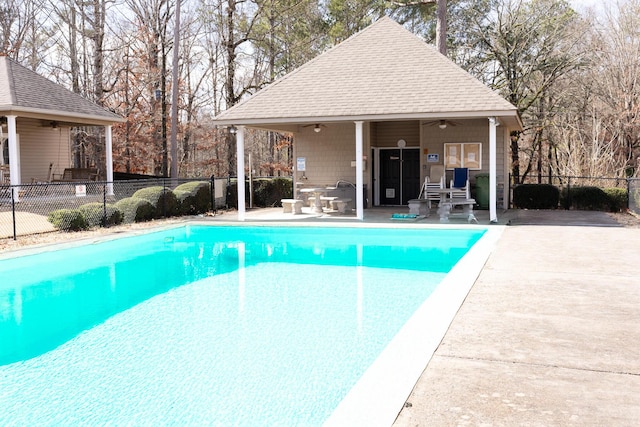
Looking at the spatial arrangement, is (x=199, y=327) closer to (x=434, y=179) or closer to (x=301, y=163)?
(x=434, y=179)

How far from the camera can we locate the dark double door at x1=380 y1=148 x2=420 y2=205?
1816 centimetres

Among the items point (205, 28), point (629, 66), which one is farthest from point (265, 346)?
point (205, 28)

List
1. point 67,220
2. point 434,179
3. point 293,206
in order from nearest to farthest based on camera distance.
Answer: point 67,220 < point 293,206 < point 434,179

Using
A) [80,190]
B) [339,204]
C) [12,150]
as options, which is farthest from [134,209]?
[339,204]

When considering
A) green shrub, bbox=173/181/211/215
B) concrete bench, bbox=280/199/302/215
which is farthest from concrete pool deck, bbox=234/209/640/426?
green shrub, bbox=173/181/211/215

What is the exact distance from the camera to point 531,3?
81.6 feet

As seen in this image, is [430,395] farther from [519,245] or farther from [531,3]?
[531,3]

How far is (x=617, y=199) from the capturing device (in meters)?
17.7

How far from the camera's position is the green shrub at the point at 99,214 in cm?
1388

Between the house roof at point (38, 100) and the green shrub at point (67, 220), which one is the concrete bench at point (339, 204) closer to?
the green shrub at point (67, 220)

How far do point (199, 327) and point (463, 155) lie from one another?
A: 12.7 m

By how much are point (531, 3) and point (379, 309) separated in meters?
22.2

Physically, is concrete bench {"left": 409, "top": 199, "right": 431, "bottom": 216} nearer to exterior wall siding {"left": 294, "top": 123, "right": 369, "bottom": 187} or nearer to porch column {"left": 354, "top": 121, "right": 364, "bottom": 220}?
porch column {"left": 354, "top": 121, "right": 364, "bottom": 220}

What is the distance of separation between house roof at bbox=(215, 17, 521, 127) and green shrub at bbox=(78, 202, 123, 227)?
346cm
